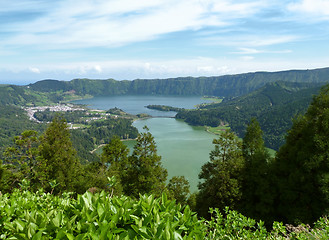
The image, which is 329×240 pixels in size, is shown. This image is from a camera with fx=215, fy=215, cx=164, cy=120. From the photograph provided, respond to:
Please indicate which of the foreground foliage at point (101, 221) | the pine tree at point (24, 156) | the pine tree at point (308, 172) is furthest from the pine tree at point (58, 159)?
the pine tree at point (308, 172)

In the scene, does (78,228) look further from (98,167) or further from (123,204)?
(98,167)

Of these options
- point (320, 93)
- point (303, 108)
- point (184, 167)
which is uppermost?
point (320, 93)

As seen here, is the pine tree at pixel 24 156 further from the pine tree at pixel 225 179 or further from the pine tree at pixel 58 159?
the pine tree at pixel 225 179

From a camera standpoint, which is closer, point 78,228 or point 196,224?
point 78,228

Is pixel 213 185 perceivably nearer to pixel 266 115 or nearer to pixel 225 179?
pixel 225 179

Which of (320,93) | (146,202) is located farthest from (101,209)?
(320,93)

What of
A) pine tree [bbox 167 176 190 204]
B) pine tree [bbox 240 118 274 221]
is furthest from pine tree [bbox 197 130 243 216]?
pine tree [bbox 167 176 190 204]

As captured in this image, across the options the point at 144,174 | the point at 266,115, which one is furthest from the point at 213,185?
the point at 266,115
